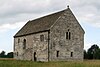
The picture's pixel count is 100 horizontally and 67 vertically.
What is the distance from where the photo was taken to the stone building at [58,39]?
45.6 m

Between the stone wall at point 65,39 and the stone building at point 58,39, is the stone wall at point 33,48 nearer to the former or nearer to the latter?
the stone building at point 58,39

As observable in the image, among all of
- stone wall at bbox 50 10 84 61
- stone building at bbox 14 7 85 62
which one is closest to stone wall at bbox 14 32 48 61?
stone building at bbox 14 7 85 62

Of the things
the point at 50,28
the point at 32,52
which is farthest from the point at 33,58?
the point at 50,28

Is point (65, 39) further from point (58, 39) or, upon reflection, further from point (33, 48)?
point (33, 48)

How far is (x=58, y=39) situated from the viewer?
151ft

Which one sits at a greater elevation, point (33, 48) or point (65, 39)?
point (65, 39)

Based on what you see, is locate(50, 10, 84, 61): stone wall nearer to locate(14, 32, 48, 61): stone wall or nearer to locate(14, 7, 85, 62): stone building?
locate(14, 7, 85, 62): stone building

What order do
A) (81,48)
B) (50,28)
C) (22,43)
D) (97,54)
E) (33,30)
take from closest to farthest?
(50,28) < (81,48) < (33,30) < (22,43) < (97,54)

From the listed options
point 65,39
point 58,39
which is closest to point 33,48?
point 58,39

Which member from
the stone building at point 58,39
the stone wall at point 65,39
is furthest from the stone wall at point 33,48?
the stone wall at point 65,39

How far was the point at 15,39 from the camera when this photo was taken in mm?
61375

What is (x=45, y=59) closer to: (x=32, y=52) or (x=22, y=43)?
(x=32, y=52)

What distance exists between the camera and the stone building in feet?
149

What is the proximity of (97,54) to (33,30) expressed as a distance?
1067 inches
